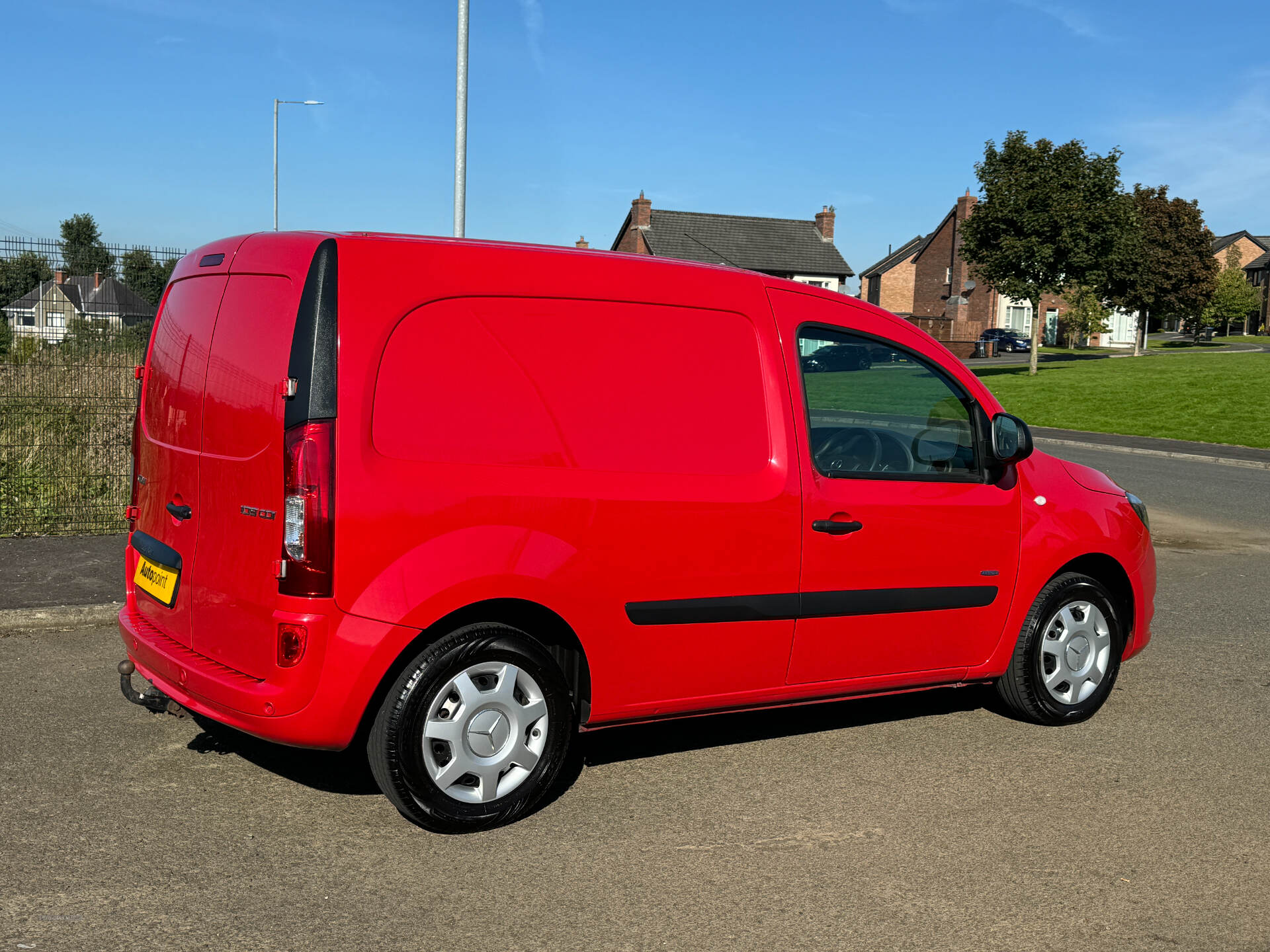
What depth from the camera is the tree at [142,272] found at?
11.0 metres

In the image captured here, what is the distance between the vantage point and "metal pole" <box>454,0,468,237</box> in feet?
35.7

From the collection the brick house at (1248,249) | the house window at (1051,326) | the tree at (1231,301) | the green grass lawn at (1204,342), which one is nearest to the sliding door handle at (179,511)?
the green grass lawn at (1204,342)

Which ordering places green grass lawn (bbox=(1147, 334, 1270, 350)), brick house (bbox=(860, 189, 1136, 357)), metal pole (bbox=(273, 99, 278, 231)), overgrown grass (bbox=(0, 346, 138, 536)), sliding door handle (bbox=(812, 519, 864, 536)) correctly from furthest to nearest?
1. brick house (bbox=(860, 189, 1136, 357))
2. green grass lawn (bbox=(1147, 334, 1270, 350))
3. metal pole (bbox=(273, 99, 278, 231))
4. overgrown grass (bbox=(0, 346, 138, 536))
5. sliding door handle (bbox=(812, 519, 864, 536))

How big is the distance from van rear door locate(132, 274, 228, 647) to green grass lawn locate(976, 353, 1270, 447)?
22596 millimetres

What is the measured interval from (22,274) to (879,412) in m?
10.4

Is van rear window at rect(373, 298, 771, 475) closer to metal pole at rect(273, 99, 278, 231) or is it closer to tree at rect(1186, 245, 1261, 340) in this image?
metal pole at rect(273, 99, 278, 231)

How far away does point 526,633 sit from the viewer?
407 cm

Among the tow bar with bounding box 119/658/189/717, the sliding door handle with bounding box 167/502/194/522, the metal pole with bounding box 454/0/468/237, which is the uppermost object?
the metal pole with bounding box 454/0/468/237

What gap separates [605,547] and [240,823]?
1.50 meters

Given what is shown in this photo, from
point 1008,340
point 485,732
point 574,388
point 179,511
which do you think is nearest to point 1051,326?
point 1008,340

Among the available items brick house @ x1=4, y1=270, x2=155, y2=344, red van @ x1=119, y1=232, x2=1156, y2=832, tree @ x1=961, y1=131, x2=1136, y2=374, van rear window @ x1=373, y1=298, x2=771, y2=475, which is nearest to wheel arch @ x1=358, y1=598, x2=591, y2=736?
red van @ x1=119, y1=232, x2=1156, y2=832

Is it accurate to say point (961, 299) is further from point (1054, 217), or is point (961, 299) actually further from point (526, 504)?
point (526, 504)

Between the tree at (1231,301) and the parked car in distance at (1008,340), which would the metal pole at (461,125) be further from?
the tree at (1231,301)

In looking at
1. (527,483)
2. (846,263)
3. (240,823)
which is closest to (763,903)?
(527,483)
